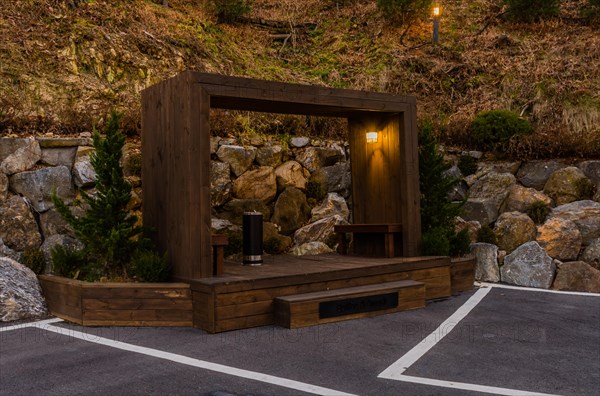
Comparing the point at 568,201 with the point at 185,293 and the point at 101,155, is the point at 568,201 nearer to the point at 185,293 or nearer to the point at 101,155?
the point at 185,293

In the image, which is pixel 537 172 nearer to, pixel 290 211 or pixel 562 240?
pixel 562 240

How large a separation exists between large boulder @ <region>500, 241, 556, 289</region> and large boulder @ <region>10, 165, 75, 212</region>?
272 inches

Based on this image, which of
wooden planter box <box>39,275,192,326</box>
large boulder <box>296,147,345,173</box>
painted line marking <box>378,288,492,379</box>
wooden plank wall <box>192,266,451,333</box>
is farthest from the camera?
large boulder <box>296,147,345,173</box>

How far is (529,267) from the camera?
27.6 ft

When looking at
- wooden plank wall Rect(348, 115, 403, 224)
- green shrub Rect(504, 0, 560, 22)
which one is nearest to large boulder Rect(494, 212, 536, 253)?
wooden plank wall Rect(348, 115, 403, 224)

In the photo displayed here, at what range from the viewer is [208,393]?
374cm

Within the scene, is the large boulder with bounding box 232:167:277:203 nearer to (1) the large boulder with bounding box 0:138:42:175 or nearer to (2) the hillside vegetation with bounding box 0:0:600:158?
(2) the hillside vegetation with bounding box 0:0:600:158

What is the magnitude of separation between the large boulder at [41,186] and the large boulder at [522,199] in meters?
7.49

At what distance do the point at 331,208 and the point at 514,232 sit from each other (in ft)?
10.2

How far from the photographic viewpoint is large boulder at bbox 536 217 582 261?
8633mm

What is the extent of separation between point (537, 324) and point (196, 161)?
13.5ft

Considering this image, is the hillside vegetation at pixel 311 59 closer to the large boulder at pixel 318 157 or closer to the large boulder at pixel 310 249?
the large boulder at pixel 318 157

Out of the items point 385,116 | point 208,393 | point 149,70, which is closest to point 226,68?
point 149,70

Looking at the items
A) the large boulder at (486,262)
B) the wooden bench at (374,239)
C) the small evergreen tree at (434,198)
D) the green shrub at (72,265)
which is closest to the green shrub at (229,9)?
the small evergreen tree at (434,198)
